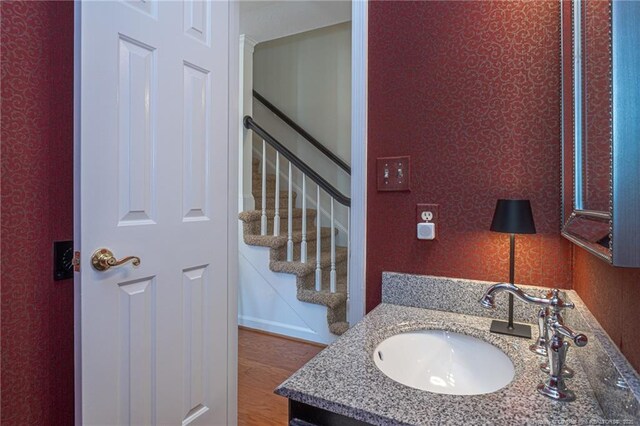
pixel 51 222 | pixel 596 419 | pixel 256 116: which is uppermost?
pixel 256 116

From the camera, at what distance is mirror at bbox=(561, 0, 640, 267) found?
47 cm

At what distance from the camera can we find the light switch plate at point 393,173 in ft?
4.29

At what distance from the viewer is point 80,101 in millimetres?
969

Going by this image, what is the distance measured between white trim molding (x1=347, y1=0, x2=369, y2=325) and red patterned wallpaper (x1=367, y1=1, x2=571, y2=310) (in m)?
0.03

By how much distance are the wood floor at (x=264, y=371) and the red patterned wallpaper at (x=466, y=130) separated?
3.28 ft

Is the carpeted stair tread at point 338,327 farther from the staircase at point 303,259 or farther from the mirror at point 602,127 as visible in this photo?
the mirror at point 602,127

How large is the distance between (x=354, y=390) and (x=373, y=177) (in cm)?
85

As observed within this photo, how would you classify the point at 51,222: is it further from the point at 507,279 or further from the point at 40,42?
the point at 507,279

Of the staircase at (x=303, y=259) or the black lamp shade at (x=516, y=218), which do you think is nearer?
the black lamp shade at (x=516, y=218)

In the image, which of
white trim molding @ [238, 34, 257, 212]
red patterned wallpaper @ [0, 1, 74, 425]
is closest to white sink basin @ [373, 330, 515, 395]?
red patterned wallpaper @ [0, 1, 74, 425]

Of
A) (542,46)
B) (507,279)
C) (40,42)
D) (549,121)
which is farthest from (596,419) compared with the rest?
(40,42)

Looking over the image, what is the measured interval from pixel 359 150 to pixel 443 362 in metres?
0.79

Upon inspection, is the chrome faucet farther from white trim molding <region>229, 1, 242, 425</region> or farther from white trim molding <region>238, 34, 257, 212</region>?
white trim molding <region>238, 34, 257, 212</region>

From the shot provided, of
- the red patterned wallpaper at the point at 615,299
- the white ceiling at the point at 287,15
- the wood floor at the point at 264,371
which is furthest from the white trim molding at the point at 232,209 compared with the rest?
the white ceiling at the point at 287,15
